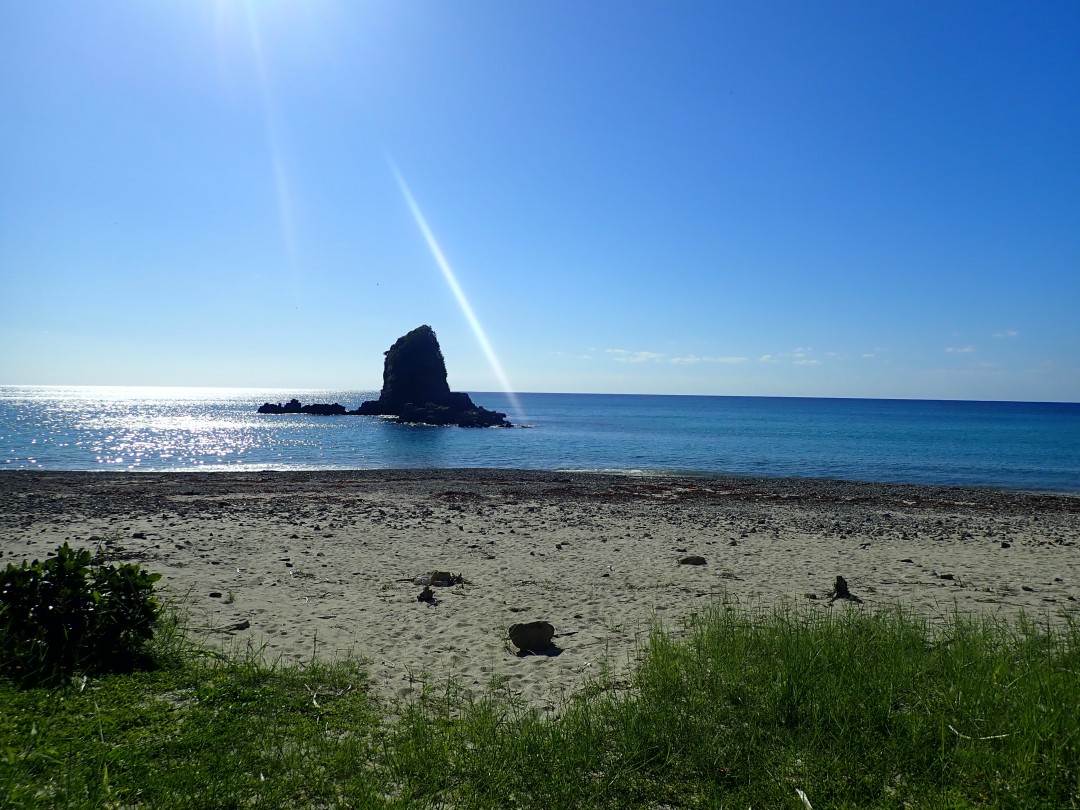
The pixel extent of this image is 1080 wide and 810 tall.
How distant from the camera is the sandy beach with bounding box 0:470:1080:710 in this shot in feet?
27.1

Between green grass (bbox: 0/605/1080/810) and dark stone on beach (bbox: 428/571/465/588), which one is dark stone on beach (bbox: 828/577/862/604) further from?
dark stone on beach (bbox: 428/571/465/588)

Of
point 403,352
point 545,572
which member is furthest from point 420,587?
point 403,352

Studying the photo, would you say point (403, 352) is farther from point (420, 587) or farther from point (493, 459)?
point (420, 587)

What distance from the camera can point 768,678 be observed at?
19.2 ft

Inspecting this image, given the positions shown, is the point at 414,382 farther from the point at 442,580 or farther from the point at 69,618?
the point at 69,618

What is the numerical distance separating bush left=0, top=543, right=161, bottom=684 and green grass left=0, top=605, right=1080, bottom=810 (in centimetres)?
43

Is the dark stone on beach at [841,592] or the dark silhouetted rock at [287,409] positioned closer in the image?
the dark stone on beach at [841,592]

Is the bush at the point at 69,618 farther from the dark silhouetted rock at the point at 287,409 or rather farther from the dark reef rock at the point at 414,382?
the dark silhouetted rock at the point at 287,409

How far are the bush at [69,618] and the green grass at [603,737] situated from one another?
0.43 metres

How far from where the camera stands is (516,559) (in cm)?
1378

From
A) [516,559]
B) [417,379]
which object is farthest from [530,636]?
[417,379]

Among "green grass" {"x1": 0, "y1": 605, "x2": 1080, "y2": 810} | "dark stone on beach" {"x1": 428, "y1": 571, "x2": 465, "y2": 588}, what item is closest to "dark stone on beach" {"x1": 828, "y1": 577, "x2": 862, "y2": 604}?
"green grass" {"x1": 0, "y1": 605, "x2": 1080, "y2": 810}

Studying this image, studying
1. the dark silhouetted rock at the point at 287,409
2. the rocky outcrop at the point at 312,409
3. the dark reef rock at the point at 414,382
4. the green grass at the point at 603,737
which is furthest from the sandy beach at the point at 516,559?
the dark silhouetted rock at the point at 287,409

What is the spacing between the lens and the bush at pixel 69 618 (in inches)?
215
